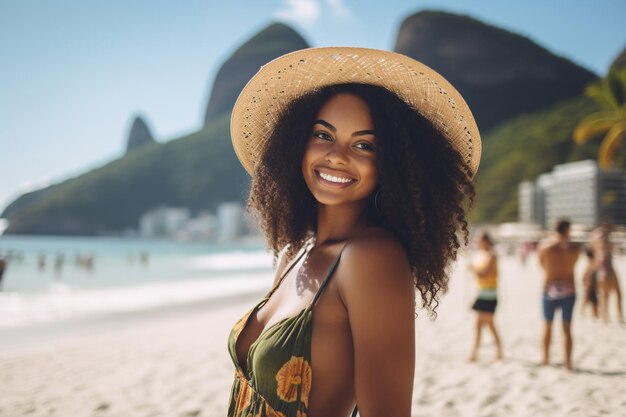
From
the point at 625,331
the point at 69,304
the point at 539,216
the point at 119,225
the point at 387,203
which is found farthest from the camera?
the point at 119,225

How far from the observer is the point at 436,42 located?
127m

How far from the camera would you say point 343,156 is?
52.0 inches

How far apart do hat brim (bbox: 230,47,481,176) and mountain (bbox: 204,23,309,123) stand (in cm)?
15863

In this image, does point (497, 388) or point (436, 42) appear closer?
point (497, 388)

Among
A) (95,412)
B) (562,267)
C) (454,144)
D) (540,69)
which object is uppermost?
(540,69)

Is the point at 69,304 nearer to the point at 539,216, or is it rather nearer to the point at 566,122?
the point at 539,216

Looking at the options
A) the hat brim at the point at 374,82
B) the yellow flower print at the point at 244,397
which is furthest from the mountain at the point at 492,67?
the yellow flower print at the point at 244,397

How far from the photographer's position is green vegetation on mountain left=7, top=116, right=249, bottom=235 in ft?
332

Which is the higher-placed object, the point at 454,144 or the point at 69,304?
the point at 454,144

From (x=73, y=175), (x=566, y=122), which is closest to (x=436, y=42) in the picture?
(x=566, y=122)

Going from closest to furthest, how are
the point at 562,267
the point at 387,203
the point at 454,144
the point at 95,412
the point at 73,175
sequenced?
the point at 387,203 → the point at 454,144 → the point at 95,412 → the point at 562,267 → the point at 73,175

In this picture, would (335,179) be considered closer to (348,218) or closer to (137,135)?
(348,218)

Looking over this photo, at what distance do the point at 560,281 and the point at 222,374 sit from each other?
161 inches

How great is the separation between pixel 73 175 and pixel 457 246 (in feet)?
439
